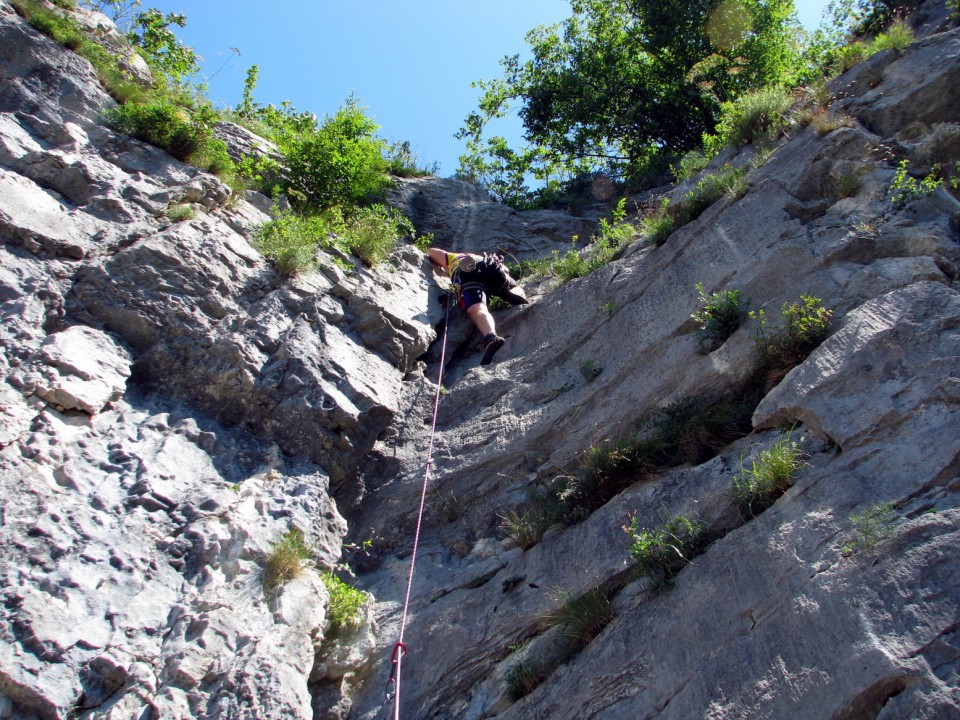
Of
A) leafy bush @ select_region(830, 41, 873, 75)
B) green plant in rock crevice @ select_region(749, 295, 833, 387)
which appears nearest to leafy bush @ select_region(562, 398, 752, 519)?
green plant in rock crevice @ select_region(749, 295, 833, 387)

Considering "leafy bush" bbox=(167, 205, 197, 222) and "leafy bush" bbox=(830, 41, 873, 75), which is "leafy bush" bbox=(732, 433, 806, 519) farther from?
"leafy bush" bbox=(830, 41, 873, 75)

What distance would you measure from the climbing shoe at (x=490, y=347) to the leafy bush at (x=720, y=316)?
251 centimetres

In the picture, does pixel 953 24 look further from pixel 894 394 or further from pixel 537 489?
pixel 537 489

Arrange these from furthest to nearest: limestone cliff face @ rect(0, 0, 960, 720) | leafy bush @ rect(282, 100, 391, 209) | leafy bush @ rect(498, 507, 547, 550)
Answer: leafy bush @ rect(282, 100, 391, 209) → leafy bush @ rect(498, 507, 547, 550) → limestone cliff face @ rect(0, 0, 960, 720)

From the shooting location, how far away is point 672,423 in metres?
6.46

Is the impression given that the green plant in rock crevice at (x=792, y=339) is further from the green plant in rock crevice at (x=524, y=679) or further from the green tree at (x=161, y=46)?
the green tree at (x=161, y=46)

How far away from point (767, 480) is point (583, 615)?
1.52 metres

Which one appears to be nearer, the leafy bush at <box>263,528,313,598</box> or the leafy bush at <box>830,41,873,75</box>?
the leafy bush at <box>263,528,313,598</box>

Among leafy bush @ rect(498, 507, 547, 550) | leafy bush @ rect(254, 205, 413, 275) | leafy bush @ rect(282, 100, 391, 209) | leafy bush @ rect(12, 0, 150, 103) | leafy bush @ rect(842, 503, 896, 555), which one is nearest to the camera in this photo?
leafy bush @ rect(842, 503, 896, 555)

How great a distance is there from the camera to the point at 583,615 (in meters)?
5.31

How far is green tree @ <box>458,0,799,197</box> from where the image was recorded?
15312mm

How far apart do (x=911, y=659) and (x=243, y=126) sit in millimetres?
11147

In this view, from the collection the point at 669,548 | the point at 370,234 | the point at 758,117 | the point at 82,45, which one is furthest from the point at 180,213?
the point at 758,117

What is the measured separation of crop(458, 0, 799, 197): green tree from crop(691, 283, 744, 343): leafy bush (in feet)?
24.4
